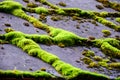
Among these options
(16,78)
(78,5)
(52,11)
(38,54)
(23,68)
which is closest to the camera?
(16,78)

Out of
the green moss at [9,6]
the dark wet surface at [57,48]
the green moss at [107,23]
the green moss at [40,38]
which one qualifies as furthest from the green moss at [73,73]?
the green moss at [107,23]

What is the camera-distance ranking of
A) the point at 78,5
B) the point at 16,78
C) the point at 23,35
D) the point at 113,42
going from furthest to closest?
A: the point at 78,5 < the point at 113,42 < the point at 23,35 < the point at 16,78

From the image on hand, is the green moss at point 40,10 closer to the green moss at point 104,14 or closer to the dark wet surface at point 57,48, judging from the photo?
the dark wet surface at point 57,48

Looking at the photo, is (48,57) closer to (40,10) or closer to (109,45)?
(109,45)

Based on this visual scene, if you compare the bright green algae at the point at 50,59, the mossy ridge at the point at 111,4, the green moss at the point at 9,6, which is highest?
the green moss at the point at 9,6

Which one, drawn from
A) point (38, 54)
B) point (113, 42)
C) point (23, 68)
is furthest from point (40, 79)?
point (113, 42)

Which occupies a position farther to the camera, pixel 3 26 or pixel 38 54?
pixel 3 26

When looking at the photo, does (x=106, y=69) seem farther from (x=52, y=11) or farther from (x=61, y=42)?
(x=52, y=11)
